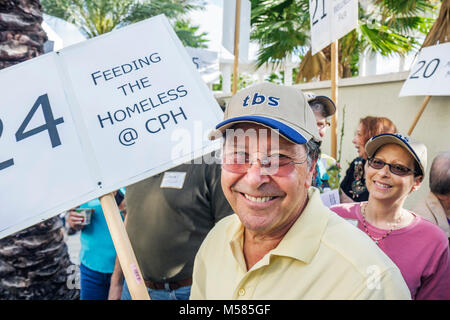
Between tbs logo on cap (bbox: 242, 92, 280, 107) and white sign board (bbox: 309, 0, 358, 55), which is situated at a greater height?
white sign board (bbox: 309, 0, 358, 55)

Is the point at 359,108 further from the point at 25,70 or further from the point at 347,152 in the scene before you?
the point at 25,70

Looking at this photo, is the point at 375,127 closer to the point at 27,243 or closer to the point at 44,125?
the point at 44,125

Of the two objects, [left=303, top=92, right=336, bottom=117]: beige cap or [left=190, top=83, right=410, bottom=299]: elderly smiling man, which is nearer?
[left=190, top=83, right=410, bottom=299]: elderly smiling man

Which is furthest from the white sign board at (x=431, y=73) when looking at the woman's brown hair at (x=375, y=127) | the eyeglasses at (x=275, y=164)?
the eyeglasses at (x=275, y=164)

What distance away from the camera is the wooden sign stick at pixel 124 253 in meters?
1.24

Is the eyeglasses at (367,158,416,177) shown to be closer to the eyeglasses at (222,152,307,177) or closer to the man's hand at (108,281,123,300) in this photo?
the eyeglasses at (222,152,307,177)

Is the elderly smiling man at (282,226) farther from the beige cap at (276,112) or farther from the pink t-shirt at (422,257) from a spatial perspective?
the pink t-shirt at (422,257)

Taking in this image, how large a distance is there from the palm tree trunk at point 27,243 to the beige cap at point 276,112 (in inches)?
91.6

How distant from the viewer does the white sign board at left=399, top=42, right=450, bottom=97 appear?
3203 mm

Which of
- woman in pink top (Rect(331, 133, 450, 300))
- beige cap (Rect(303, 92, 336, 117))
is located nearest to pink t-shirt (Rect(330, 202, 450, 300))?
woman in pink top (Rect(331, 133, 450, 300))

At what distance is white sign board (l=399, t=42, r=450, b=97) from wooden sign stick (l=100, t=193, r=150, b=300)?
3064 mm

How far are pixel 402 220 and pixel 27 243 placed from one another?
272cm

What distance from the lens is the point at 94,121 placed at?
4.67 feet
